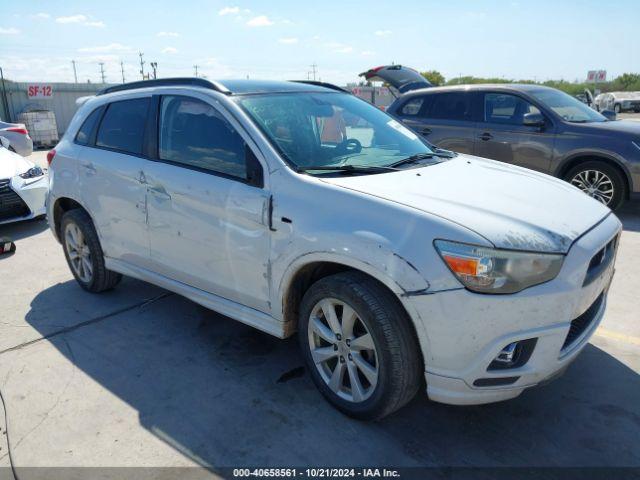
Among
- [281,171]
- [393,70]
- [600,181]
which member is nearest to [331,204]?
[281,171]

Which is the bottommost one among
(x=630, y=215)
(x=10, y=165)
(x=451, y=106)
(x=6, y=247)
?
(x=6, y=247)

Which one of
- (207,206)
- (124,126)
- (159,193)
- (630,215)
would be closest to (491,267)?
(207,206)

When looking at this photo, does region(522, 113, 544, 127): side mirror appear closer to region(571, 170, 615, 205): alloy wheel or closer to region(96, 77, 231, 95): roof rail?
region(571, 170, 615, 205): alloy wheel

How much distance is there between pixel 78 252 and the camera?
4.63 m

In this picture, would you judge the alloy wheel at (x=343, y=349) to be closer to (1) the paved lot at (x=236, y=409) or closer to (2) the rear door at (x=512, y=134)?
(1) the paved lot at (x=236, y=409)

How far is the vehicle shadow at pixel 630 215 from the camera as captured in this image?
6.53 m

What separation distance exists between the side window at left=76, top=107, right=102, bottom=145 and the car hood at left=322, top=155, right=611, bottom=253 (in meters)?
2.53

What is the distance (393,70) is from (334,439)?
30.6ft

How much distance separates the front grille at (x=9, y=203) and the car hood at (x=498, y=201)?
17.7 feet

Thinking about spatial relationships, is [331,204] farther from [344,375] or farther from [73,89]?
[73,89]

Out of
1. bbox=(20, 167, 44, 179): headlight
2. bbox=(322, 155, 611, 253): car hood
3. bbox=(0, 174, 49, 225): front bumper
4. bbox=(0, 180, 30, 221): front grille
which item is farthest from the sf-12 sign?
bbox=(322, 155, 611, 253): car hood

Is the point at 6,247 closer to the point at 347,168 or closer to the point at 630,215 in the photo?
the point at 347,168

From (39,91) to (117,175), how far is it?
22334 mm

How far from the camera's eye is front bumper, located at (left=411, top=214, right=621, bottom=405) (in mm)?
2275
